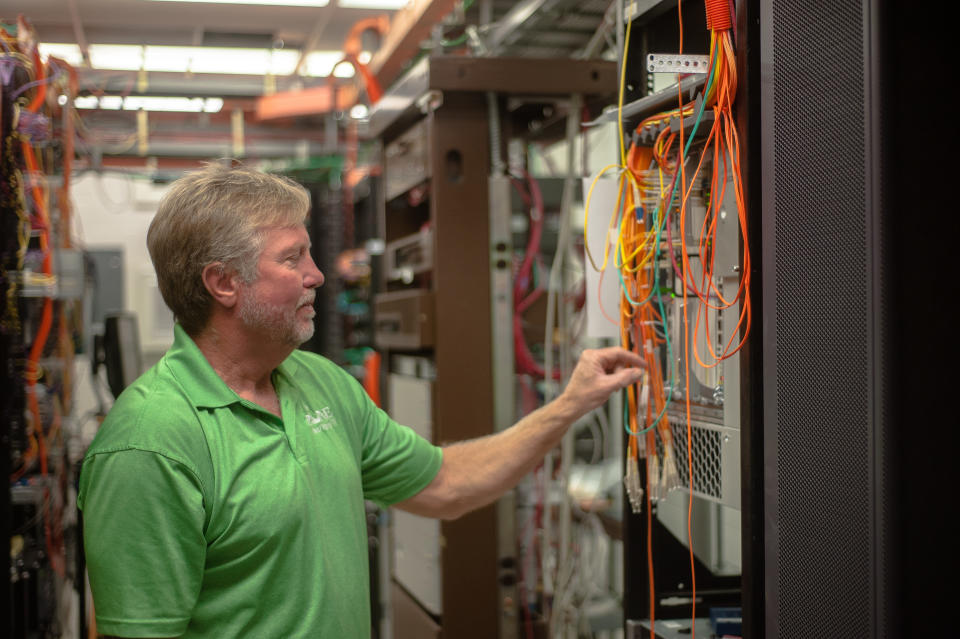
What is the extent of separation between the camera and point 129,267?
6.50 m

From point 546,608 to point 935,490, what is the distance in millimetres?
1569

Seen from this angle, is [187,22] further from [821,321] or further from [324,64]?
[821,321]

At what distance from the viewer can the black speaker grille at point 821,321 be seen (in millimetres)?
1008

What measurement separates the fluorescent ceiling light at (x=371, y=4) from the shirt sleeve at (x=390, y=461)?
128 inches

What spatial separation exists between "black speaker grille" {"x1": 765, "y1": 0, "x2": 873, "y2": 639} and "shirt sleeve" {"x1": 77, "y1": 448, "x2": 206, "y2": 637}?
0.78m

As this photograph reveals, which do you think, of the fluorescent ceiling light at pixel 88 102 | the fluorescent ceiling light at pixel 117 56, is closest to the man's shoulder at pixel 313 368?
the fluorescent ceiling light at pixel 88 102

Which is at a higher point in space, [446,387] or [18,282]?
[18,282]

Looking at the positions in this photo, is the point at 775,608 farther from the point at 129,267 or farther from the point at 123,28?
the point at 129,267

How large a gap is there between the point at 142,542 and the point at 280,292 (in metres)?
0.42

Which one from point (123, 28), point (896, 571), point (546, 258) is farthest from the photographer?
point (123, 28)

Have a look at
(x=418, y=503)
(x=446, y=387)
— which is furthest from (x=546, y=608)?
(x=418, y=503)

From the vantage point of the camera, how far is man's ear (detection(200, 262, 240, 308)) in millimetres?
1361

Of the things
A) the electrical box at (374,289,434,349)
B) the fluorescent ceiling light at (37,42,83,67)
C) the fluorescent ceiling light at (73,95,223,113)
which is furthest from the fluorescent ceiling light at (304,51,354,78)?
the electrical box at (374,289,434,349)

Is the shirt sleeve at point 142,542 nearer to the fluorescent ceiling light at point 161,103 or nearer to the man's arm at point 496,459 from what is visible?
the man's arm at point 496,459
